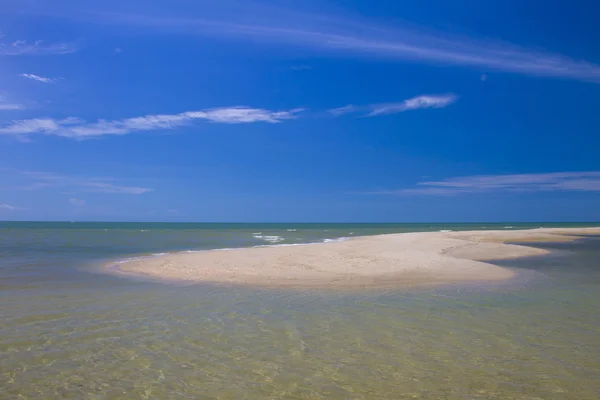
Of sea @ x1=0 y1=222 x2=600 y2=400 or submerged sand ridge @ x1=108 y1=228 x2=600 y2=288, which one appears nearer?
sea @ x1=0 y1=222 x2=600 y2=400

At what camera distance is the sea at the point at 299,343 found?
271 inches

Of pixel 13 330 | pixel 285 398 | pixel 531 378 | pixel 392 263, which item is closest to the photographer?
pixel 285 398

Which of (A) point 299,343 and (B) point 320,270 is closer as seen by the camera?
(A) point 299,343

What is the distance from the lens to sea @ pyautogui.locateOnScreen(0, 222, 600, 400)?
6.88 m

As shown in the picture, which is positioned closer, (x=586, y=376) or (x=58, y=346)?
(x=586, y=376)

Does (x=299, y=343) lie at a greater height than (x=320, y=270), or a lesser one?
lesser

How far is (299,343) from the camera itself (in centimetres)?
921

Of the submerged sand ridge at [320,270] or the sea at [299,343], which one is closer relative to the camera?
the sea at [299,343]

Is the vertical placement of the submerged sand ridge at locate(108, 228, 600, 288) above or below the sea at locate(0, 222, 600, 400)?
above

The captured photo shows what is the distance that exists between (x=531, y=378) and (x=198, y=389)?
18.6 ft

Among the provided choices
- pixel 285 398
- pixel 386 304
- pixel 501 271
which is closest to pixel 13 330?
pixel 285 398

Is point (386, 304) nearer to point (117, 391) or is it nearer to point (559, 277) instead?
point (117, 391)

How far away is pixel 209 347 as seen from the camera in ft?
29.3

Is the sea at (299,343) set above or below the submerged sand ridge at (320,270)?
below
